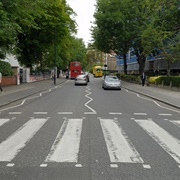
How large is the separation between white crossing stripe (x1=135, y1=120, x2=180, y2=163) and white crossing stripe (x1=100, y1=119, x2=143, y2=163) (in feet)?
2.47

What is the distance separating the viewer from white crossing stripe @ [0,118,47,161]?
4743 millimetres

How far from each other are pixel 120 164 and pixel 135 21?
101ft

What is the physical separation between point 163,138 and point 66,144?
8.45 feet

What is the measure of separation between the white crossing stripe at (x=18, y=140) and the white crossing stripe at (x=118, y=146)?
199 centimetres

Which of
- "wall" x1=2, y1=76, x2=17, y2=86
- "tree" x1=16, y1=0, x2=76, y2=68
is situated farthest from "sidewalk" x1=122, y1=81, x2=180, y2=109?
"tree" x1=16, y1=0, x2=76, y2=68

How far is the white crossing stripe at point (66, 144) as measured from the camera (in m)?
4.54

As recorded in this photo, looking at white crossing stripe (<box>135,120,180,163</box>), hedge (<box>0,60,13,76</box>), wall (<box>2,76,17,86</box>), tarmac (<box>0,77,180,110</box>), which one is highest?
hedge (<box>0,60,13,76</box>)

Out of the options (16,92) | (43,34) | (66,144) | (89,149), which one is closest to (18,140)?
(66,144)

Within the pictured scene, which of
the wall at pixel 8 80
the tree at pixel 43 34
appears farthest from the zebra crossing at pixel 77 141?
the tree at pixel 43 34

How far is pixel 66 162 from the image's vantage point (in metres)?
4.33

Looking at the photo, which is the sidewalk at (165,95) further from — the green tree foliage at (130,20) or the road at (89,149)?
the green tree foliage at (130,20)

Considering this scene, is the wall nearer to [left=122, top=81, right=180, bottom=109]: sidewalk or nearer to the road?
[left=122, top=81, right=180, bottom=109]: sidewalk

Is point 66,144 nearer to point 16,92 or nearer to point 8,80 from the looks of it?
point 16,92

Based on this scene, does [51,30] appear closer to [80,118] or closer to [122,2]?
[122,2]
